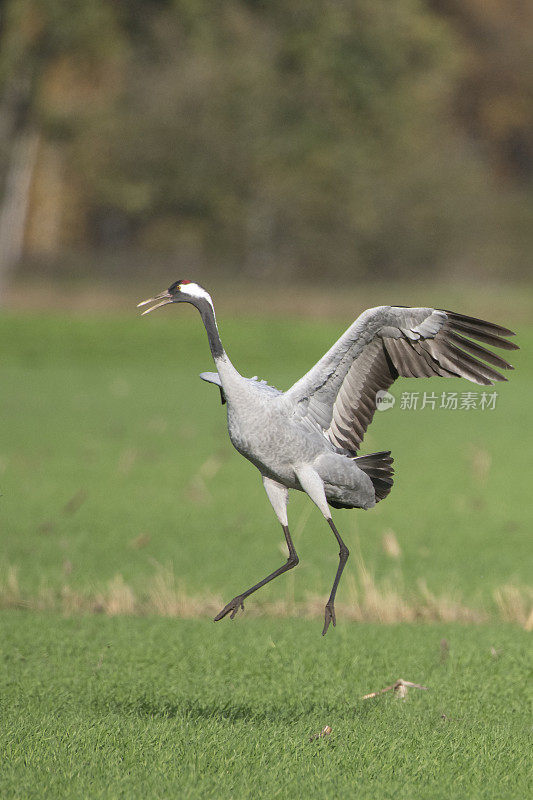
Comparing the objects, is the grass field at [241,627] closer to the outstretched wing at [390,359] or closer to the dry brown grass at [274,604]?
the dry brown grass at [274,604]

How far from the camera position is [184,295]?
275 cm

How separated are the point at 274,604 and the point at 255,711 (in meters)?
2.55

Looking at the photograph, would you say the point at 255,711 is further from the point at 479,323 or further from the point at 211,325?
the point at 211,325

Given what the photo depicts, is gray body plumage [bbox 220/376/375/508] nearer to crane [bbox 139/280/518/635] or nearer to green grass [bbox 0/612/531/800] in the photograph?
crane [bbox 139/280/518/635]

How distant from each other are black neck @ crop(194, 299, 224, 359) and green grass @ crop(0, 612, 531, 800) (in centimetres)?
214

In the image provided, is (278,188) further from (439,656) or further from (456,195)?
(439,656)

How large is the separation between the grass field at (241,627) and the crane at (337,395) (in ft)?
1.00

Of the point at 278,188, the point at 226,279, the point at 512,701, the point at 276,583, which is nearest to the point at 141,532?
the point at 276,583

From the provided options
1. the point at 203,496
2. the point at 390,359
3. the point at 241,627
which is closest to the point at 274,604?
the point at 241,627

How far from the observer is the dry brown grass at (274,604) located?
303 inches

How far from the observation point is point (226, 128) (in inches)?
1430

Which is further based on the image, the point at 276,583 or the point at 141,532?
the point at 141,532

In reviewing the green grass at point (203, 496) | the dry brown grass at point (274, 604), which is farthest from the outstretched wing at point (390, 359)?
the green grass at point (203, 496)

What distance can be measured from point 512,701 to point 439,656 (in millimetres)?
692
